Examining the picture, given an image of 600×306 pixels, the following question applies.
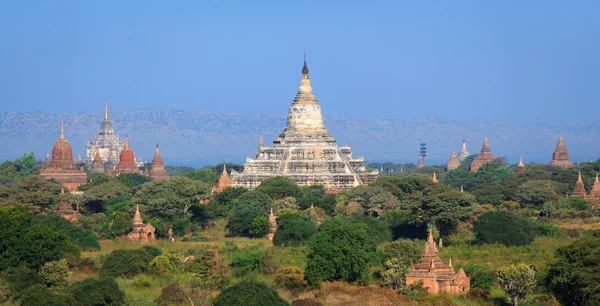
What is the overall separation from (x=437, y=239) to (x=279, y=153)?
1456 inches

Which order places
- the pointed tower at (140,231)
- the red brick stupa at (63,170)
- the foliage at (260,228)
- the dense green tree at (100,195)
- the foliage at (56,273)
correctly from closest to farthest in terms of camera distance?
the foliage at (56,273) < the pointed tower at (140,231) < the foliage at (260,228) < the dense green tree at (100,195) < the red brick stupa at (63,170)

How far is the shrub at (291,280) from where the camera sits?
49.2m

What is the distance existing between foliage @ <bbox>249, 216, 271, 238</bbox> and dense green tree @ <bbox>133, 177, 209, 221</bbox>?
5.93 meters

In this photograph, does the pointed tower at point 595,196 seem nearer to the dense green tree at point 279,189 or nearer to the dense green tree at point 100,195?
the dense green tree at point 279,189

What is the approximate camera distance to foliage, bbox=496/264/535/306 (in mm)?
46406

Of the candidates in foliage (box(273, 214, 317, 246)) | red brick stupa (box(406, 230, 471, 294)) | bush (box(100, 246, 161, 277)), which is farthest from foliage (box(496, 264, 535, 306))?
foliage (box(273, 214, 317, 246))

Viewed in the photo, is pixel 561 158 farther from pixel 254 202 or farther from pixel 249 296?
pixel 249 296

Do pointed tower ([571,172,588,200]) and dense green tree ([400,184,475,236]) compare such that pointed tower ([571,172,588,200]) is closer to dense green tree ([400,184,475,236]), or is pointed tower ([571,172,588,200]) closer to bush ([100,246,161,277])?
dense green tree ([400,184,475,236])

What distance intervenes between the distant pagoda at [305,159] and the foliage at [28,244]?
39.7 m

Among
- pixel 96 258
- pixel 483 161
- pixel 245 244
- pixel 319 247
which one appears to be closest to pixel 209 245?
pixel 245 244

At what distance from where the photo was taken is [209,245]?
61250mm

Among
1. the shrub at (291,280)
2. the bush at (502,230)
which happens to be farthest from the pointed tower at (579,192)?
the shrub at (291,280)

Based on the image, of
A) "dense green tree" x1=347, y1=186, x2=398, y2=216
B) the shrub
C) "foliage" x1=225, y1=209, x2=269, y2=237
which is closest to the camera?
the shrub

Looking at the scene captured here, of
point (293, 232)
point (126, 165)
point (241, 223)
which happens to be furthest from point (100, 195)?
point (126, 165)
